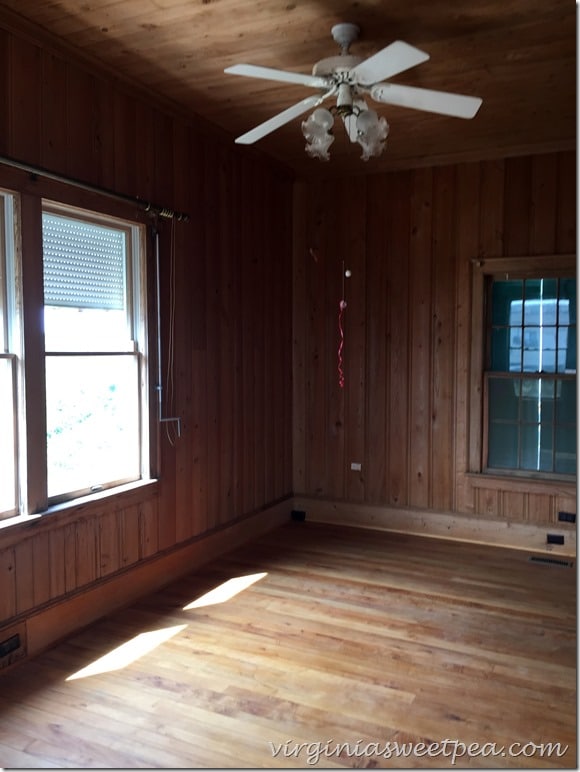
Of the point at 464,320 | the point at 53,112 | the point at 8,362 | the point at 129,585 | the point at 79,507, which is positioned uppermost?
the point at 53,112

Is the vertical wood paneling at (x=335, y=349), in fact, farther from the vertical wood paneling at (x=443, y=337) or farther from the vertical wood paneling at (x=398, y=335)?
the vertical wood paneling at (x=443, y=337)

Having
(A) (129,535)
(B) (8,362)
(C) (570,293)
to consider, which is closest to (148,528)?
(A) (129,535)

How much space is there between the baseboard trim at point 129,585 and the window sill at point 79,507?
43 cm

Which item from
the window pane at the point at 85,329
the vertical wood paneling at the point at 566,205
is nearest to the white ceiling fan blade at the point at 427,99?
the window pane at the point at 85,329

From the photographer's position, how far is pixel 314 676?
2.92 metres

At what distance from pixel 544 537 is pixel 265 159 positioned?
376cm

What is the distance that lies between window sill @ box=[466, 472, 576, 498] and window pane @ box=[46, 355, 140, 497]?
2.76 metres

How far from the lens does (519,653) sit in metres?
3.14

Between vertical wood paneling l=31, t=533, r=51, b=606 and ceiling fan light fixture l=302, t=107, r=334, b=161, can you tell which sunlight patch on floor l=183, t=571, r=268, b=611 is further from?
ceiling fan light fixture l=302, t=107, r=334, b=161

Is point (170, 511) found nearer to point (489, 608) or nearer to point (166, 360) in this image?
point (166, 360)

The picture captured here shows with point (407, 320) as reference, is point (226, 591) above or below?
below

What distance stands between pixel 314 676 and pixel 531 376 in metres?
3.02

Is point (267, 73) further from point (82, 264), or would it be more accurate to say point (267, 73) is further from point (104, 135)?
point (82, 264)

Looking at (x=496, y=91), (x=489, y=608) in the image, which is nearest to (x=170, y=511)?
(x=489, y=608)
